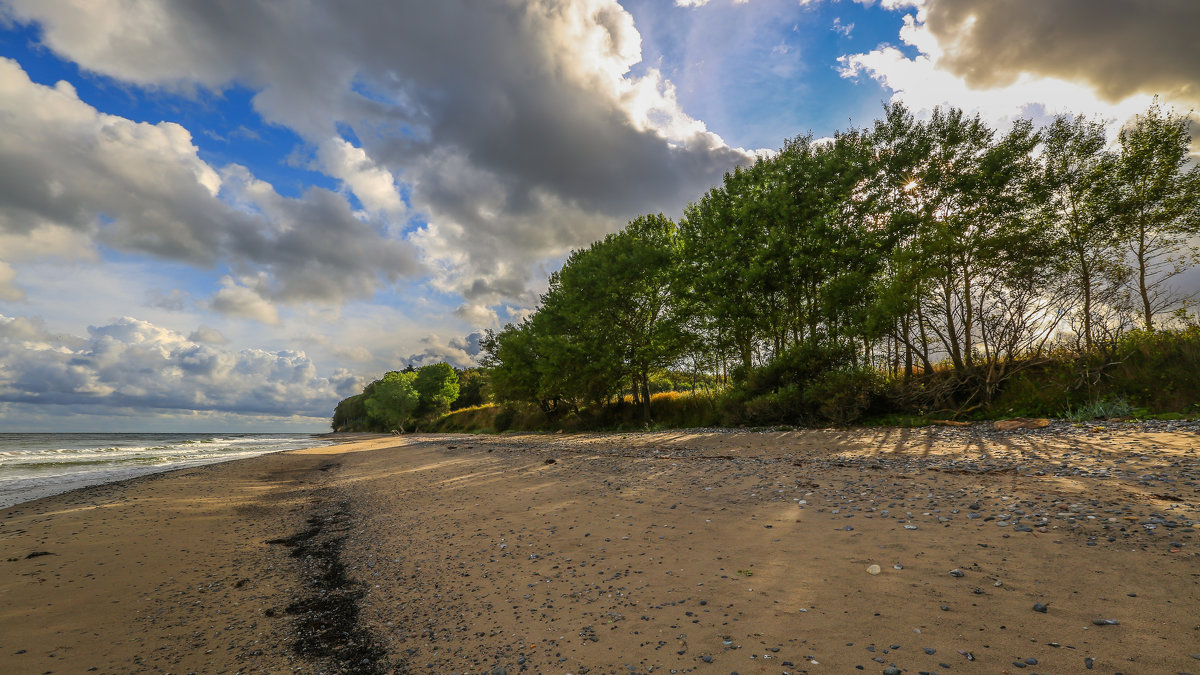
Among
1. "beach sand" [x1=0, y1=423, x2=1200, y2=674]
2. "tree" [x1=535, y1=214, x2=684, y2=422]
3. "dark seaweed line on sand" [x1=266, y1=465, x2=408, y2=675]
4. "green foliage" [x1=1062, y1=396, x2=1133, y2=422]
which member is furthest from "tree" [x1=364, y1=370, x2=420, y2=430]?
"green foliage" [x1=1062, y1=396, x2=1133, y2=422]

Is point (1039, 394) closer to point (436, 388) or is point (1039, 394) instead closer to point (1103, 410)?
point (1103, 410)

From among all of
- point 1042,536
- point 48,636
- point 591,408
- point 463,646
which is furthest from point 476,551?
point 591,408

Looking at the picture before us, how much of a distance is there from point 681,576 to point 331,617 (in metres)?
4.07

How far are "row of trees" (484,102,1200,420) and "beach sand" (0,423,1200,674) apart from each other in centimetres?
854

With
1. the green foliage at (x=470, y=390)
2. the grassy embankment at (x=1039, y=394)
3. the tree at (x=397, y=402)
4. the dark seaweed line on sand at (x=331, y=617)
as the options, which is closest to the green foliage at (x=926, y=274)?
the grassy embankment at (x=1039, y=394)

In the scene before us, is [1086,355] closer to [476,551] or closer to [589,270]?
[476,551]

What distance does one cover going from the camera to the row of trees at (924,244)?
17.4 m

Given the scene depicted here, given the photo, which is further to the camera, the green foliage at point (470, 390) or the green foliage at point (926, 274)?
the green foliage at point (470, 390)

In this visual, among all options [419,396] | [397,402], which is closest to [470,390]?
[419,396]

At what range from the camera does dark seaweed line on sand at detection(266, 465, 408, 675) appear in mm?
4273

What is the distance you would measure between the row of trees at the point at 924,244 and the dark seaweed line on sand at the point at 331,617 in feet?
59.5

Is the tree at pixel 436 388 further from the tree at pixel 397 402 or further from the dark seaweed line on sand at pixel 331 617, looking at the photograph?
the dark seaweed line on sand at pixel 331 617

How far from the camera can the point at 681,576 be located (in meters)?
5.03

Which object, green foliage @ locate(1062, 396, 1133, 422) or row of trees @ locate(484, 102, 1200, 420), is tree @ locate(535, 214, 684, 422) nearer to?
row of trees @ locate(484, 102, 1200, 420)
